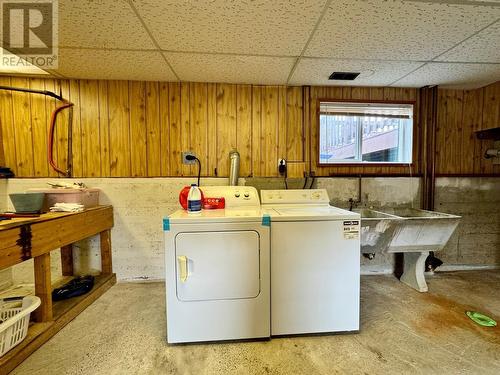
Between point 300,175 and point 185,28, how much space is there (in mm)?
1828

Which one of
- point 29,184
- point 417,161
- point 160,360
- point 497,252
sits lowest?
point 160,360

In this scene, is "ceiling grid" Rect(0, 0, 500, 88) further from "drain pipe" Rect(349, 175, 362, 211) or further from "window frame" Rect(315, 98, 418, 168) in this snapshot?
"drain pipe" Rect(349, 175, 362, 211)

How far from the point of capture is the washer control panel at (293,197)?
7.66 feet

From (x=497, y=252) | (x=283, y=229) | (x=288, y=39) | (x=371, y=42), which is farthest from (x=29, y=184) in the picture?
(x=497, y=252)

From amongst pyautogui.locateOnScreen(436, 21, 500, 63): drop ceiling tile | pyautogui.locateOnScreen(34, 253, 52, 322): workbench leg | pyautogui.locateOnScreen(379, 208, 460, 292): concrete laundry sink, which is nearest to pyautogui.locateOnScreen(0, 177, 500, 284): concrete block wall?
pyautogui.locateOnScreen(379, 208, 460, 292): concrete laundry sink

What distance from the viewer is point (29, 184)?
8.36 ft

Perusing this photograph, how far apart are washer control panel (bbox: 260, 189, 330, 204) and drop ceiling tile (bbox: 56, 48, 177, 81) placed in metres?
1.58

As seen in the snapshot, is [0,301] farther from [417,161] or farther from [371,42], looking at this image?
[417,161]

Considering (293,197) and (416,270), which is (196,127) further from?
(416,270)

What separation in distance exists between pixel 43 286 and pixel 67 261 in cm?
93

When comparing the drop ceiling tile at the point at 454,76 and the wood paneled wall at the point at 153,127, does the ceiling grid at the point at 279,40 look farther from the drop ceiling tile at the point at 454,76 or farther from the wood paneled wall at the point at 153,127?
the wood paneled wall at the point at 153,127

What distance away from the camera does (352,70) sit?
2412mm
